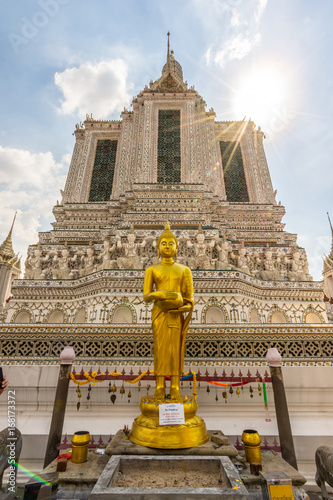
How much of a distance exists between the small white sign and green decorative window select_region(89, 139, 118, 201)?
55.5 ft

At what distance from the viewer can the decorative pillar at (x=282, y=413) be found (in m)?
3.55

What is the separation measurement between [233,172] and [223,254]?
11.1 meters

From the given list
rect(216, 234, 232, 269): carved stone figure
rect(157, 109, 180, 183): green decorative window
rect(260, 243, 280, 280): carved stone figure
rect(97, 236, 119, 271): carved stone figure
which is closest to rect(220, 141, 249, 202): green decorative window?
rect(157, 109, 180, 183): green decorative window

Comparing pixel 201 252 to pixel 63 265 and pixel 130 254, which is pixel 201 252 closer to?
pixel 130 254

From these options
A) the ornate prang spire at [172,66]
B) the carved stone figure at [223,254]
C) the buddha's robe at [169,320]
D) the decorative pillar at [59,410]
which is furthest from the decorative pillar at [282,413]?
the ornate prang spire at [172,66]

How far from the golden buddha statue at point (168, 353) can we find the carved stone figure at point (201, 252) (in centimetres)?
713

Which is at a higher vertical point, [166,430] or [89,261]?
[89,261]

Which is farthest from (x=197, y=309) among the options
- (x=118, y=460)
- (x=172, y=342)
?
(x=118, y=460)

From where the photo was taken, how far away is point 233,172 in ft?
66.3

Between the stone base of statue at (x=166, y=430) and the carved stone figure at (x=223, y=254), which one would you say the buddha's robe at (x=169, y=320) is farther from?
the carved stone figure at (x=223, y=254)

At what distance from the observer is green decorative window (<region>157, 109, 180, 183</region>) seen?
16.8m

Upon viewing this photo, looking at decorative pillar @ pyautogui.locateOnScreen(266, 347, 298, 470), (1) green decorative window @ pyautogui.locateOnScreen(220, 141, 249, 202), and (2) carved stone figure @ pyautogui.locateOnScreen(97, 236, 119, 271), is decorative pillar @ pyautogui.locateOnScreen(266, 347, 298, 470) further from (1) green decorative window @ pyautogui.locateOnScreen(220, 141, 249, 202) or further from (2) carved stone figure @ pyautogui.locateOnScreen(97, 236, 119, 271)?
(1) green decorative window @ pyautogui.locateOnScreen(220, 141, 249, 202)

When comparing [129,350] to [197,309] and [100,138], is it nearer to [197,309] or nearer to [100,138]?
[197,309]

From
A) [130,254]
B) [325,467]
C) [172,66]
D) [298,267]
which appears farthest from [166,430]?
[172,66]
